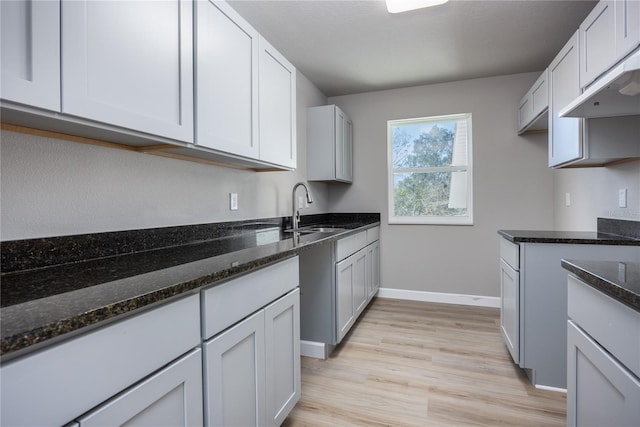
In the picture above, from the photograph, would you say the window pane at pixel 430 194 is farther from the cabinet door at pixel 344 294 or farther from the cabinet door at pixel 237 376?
the cabinet door at pixel 237 376

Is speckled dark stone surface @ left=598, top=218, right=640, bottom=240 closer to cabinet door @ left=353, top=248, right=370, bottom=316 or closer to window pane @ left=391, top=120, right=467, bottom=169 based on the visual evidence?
window pane @ left=391, top=120, right=467, bottom=169

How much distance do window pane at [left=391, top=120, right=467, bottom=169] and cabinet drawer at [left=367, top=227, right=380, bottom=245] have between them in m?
0.81

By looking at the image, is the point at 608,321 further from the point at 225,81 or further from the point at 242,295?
the point at 225,81

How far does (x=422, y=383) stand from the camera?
202 centimetres

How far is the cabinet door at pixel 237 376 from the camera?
1018mm

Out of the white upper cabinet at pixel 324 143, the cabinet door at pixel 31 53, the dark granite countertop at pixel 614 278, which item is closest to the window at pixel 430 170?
the white upper cabinet at pixel 324 143

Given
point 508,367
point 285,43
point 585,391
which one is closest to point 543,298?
point 508,367

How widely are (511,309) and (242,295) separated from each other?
1.82m

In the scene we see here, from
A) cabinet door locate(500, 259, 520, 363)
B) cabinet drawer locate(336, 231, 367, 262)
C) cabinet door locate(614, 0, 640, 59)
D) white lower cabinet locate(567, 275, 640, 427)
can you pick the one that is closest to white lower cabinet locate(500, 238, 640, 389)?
cabinet door locate(500, 259, 520, 363)

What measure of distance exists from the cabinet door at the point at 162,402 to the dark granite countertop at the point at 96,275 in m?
0.18

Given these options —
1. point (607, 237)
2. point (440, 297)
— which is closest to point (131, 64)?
point (607, 237)

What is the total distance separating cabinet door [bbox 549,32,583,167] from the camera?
1.93m

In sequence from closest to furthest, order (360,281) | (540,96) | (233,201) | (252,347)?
(252,347) → (233,201) → (540,96) → (360,281)

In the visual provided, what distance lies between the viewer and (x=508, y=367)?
86.8 inches
